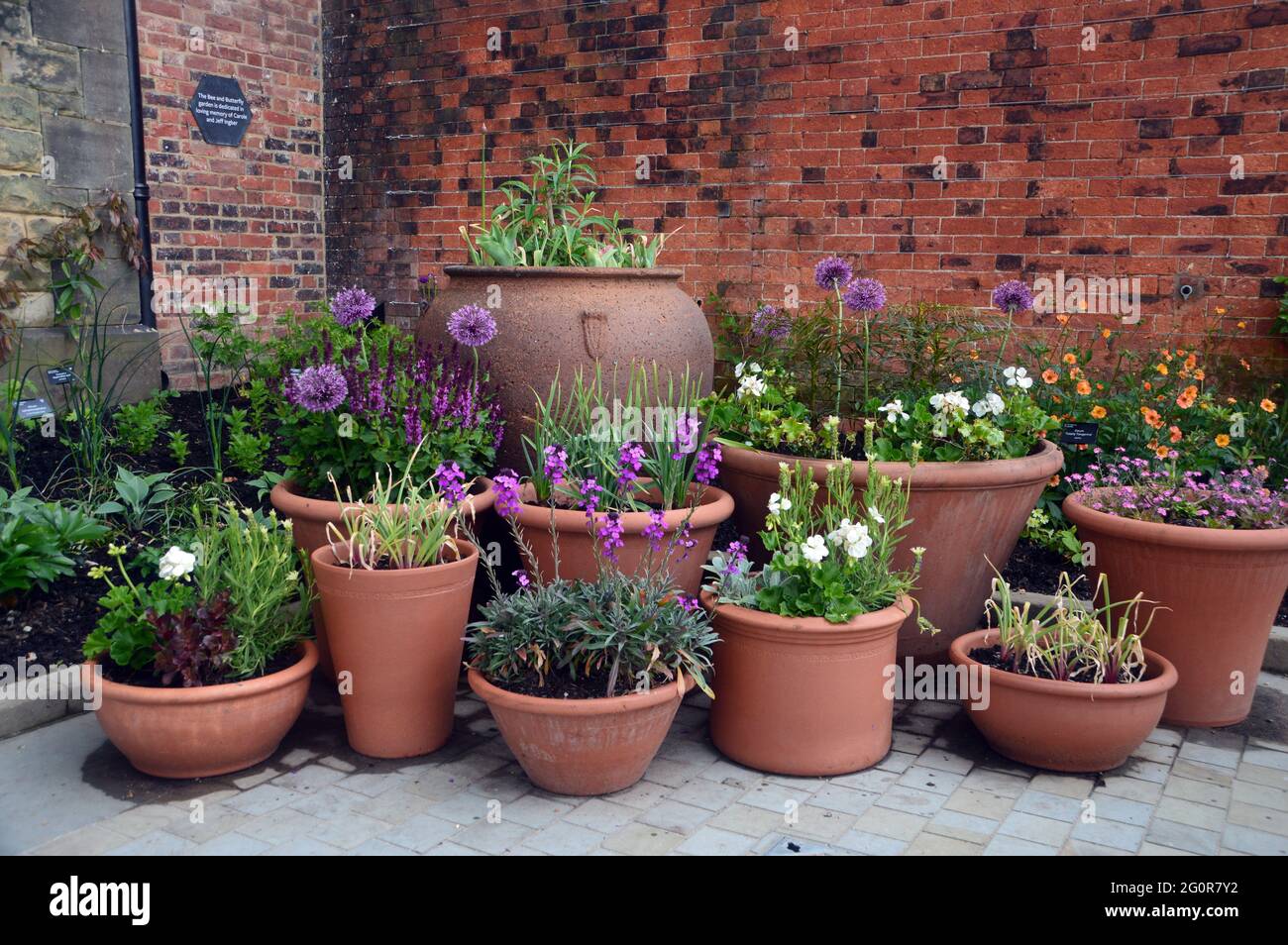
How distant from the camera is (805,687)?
9.68 feet

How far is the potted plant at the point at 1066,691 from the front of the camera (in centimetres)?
291

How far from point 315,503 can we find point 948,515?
6.74 ft

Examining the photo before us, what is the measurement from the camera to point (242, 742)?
2861 mm

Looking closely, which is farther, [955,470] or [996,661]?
[955,470]

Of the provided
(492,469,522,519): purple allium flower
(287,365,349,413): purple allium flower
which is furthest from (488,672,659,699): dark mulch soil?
(287,365,349,413): purple allium flower

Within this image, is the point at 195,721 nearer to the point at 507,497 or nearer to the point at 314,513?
the point at 314,513

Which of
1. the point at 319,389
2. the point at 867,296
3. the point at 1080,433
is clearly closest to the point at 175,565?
the point at 319,389

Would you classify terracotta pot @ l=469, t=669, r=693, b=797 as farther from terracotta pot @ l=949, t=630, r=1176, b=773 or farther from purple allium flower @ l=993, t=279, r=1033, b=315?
purple allium flower @ l=993, t=279, r=1033, b=315

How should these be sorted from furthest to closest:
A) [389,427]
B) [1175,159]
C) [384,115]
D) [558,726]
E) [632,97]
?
[384,115], [632,97], [1175,159], [389,427], [558,726]

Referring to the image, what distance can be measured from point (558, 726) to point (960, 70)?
3.87m

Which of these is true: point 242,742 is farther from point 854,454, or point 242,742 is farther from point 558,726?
point 854,454

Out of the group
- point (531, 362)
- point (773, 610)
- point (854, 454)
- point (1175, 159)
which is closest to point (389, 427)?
point (531, 362)

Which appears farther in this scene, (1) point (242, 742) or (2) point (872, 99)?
(2) point (872, 99)

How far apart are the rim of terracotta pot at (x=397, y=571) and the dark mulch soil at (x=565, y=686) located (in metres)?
0.35
